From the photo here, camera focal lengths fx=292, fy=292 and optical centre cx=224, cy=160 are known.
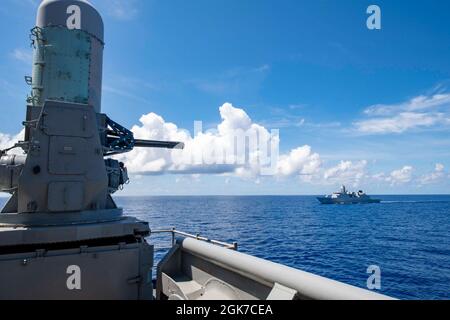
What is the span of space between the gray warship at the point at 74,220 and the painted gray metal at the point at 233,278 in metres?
0.02

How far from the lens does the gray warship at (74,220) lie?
524 centimetres

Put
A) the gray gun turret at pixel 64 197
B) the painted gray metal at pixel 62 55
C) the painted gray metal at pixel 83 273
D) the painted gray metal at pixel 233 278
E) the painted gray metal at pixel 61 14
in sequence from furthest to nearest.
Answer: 1. the painted gray metal at pixel 61 14
2. the painted gray metal at pixel 62 55
3. the gray gun turret at pixel 64 197
4. the painted gray metal at pixel 83 273
5. the painted gray metal at pixel 233 278

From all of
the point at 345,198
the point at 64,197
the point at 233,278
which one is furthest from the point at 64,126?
the point at 345,198

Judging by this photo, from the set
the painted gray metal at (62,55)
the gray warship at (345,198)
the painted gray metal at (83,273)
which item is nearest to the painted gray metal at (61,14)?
the painted gray metal at (62,55)

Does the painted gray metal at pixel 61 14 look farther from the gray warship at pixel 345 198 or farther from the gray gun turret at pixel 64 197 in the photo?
the gray warship at pixel 345 198

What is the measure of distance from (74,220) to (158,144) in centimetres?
443

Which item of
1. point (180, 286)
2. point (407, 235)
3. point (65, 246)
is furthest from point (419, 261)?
point (65, 246)

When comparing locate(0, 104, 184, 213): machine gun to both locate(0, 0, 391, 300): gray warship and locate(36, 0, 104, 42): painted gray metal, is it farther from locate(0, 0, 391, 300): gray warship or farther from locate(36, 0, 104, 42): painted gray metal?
locate(36, 0, 104, 42): painted gray metal

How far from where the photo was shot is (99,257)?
579 cm

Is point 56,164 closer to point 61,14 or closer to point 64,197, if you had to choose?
point 64,197

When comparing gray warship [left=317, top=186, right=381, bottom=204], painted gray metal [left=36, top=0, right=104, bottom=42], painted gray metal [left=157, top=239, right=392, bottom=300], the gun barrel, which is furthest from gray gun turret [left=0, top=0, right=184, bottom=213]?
gray warship [left=317, top=186, right=381, bottom=204]

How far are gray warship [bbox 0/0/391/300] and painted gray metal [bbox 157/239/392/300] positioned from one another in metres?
0.02
